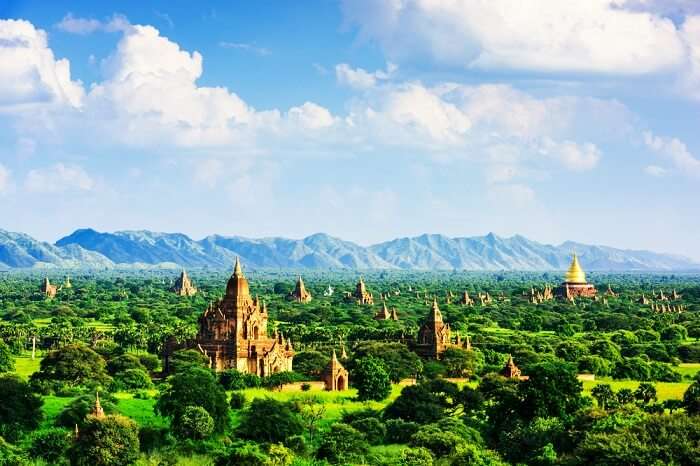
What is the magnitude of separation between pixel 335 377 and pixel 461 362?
1444cm

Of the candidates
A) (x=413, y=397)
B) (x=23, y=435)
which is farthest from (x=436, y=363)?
(x=23, y=435)

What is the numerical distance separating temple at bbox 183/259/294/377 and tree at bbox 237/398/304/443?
21.0 m

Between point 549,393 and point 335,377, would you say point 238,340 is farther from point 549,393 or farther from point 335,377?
point 549,393

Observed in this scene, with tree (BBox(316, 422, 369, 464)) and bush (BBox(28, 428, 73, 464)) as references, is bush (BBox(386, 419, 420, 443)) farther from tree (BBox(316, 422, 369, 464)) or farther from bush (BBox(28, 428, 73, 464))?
bush (BBox(28, 428, 73, 464))

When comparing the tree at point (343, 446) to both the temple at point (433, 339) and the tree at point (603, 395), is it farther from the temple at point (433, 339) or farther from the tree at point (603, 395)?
the temple at point (433, 339)

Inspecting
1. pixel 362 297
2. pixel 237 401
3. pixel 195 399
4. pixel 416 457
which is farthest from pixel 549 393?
pixel 362 297

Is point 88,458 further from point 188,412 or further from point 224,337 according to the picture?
point 224,337

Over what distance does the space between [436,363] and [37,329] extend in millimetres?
49631

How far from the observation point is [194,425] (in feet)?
191

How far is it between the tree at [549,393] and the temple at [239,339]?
23.7 metres

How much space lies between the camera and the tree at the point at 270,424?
58.1 m

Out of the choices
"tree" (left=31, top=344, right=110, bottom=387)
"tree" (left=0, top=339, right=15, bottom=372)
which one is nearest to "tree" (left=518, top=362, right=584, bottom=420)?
"tree" (left=31, top=344, right=110, bottom=387)

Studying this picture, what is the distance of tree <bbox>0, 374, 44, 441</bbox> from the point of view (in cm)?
5772

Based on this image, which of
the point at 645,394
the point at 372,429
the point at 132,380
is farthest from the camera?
the point at 132,380
